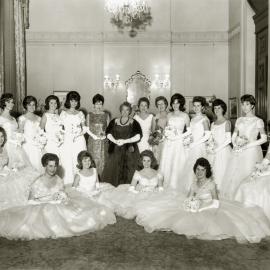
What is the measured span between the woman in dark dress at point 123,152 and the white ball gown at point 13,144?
1198mm

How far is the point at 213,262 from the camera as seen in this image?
3352mm

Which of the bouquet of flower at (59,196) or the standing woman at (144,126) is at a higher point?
the standing woman at (144,126)

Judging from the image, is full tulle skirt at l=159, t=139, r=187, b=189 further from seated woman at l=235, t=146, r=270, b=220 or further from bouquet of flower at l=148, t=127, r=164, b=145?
seated woman at l=235, t=146, r=270, b=220

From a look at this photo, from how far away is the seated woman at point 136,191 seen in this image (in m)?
4.93

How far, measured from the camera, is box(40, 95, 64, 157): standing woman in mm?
5988

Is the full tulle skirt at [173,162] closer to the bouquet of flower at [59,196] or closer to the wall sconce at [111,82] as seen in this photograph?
the bouquet of flower at [59,196]

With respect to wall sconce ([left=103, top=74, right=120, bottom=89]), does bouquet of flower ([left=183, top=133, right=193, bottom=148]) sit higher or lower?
lower

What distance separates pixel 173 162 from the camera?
607 centimetres

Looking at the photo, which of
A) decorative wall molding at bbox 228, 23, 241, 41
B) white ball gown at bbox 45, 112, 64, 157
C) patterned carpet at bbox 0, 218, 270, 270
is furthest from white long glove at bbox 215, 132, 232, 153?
decorative wall molding at bbox 228, 23, 241, 41

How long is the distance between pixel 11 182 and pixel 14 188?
0.08 meters

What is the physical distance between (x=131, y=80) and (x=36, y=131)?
6.23 metres

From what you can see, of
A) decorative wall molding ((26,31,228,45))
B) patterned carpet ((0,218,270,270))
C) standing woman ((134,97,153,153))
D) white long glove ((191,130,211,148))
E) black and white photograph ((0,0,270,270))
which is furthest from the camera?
decorative wall molding ((26,31,228,45))

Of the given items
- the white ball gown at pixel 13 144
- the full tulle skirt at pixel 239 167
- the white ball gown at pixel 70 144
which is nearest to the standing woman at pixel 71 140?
the white ball gown at pixel 70 144

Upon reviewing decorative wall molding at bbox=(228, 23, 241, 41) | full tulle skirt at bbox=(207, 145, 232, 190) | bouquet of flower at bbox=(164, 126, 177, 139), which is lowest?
full tulle skirt at bbox=(207, 145, 232, 190)
